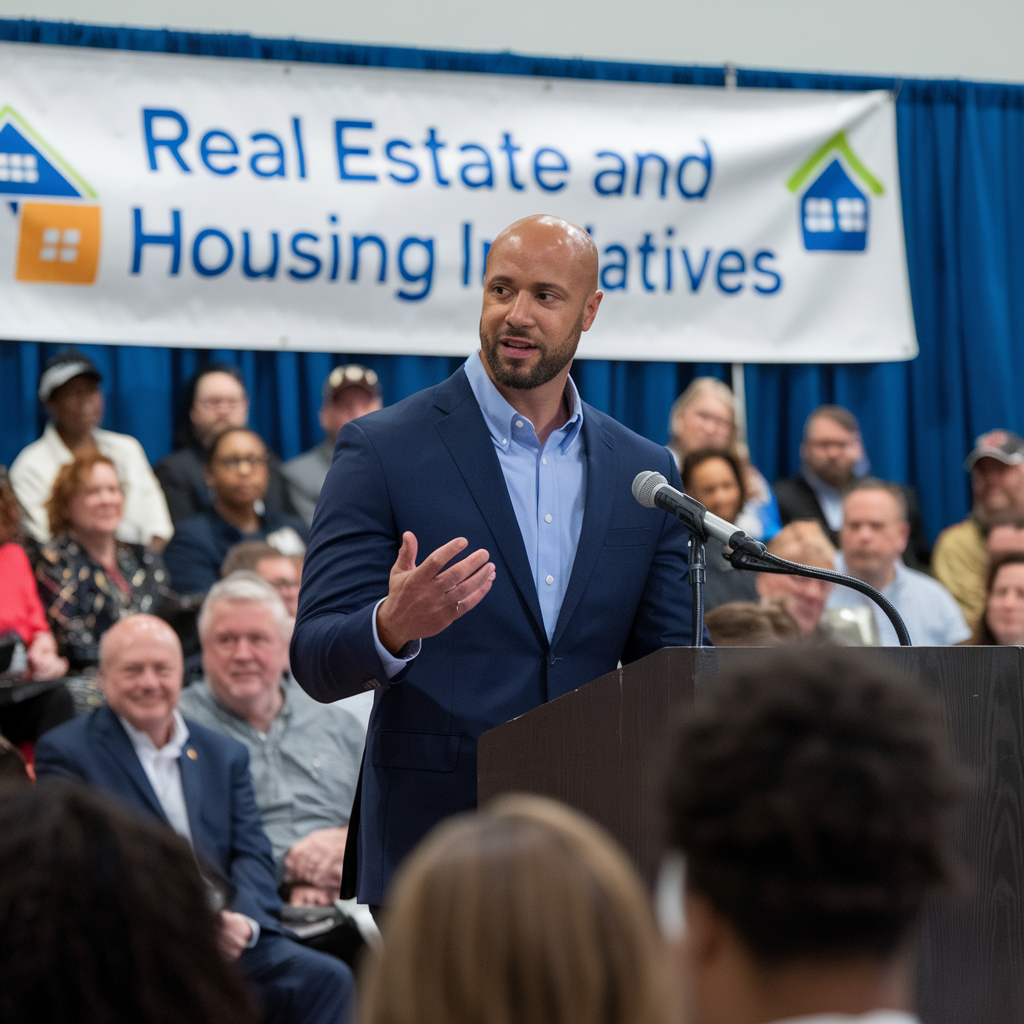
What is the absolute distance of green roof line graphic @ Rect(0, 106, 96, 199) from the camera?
5438 millimetres

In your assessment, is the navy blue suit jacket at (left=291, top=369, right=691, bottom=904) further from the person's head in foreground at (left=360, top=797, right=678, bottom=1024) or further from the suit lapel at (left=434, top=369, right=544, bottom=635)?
the person's head in foreground at (left=360, top=797, right=678, bottom=1024)

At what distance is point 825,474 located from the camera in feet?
19.4

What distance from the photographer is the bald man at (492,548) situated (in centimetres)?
208

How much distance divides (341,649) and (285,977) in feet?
6.60

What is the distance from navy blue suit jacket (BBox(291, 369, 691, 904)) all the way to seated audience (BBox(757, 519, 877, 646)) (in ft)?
5.60

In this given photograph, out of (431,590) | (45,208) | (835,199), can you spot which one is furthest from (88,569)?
(835,199)

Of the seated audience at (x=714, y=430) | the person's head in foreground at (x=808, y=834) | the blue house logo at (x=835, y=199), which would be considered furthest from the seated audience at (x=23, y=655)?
the person's head in foreground at (x=808, y=834)

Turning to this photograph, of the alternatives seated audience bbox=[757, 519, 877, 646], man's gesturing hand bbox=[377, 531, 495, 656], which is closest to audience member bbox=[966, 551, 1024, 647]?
seated audience bbox=[757, 519, 877, 646]

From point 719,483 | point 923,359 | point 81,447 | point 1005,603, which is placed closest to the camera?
point 1005,603

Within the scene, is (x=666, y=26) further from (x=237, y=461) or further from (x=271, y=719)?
(x=271, y=719)

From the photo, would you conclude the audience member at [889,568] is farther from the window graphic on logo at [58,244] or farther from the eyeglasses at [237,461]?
the window graphic on logo at [58,244]

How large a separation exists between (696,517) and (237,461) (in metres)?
3.41

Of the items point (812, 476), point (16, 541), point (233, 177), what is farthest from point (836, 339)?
point (16, 541)

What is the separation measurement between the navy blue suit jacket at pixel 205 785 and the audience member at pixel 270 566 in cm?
69
